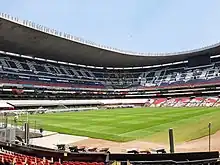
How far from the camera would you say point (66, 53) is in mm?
73875

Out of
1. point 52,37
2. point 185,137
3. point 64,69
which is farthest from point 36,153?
point 64,69

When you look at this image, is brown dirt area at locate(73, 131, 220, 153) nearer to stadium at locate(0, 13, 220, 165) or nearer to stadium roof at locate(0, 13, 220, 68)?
stadium at locate(0, 13, 220, 165)

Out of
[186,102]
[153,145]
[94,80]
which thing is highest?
[94,80]

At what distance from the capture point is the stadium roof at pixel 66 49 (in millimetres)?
55594

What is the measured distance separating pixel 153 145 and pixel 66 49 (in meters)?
54.9

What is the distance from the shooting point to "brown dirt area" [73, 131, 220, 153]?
16.4 metres

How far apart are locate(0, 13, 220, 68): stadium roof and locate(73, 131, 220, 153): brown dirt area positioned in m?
36.2

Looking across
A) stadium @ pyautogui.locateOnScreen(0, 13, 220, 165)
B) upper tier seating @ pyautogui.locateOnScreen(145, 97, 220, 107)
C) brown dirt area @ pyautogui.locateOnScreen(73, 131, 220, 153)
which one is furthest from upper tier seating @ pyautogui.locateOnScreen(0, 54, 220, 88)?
brown dirt area @ pyautogui.locateOnScreen(73, 131, 220, 153)

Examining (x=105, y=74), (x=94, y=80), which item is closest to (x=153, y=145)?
(x=94, y=80)

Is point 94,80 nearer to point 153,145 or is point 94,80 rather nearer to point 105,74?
point 105,74

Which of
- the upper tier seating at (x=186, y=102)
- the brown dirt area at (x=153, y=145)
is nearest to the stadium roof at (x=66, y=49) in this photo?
the upper tier seating at (x=186, y=102)

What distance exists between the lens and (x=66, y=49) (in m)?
70.1

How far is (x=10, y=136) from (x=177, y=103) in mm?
55428

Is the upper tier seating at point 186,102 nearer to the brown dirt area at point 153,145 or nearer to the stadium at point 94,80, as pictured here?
the stadium at point 94,80
